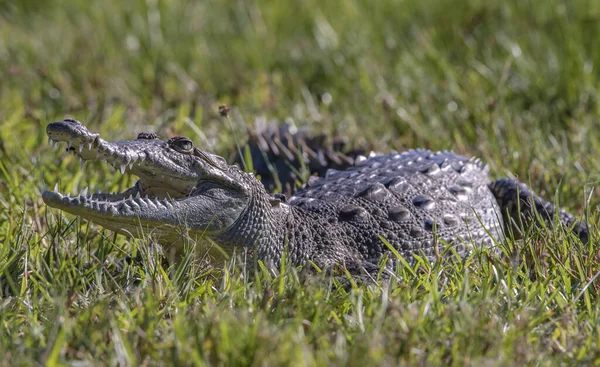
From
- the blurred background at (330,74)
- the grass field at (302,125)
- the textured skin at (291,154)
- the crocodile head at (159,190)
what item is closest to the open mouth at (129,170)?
the crocodile head at (159,190)

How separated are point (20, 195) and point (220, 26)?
13.2ft

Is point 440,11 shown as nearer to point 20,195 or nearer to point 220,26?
point 220,26

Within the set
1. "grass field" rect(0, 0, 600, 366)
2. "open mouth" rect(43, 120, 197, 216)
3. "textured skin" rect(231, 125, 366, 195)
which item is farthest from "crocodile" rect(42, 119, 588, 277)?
"textured skin" rect(231, 125, 366, 195)

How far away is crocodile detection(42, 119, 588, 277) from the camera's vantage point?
3150 millimetres

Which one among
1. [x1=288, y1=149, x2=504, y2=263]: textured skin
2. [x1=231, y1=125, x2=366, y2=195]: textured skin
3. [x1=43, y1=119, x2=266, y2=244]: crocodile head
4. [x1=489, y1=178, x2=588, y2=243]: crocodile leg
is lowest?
[x1=489, y1=178, x2=588, y2=243]: crocodile leg

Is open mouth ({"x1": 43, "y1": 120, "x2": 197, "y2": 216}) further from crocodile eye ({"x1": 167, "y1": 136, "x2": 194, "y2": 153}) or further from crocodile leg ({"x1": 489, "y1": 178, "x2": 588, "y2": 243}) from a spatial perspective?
crocodile leg ({"x1": 489, "y1": 178, "x2": 588, "y2": 243})

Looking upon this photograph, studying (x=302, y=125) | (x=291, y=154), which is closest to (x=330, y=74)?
(x=302, y=125)

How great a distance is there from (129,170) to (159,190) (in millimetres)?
153

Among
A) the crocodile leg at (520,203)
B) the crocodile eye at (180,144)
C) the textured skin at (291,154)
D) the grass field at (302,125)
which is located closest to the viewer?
the grass field at (302,125)

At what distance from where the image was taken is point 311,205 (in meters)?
3.89

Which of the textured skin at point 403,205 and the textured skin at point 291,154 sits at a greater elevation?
the textured skin at point 291,154

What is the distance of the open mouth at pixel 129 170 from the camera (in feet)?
9.84

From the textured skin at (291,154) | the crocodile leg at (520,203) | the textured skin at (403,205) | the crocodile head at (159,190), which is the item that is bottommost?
the crocodile leg at (520,203)

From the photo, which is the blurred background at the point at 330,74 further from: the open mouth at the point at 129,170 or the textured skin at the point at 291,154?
the open mouth at the point at 129,170
